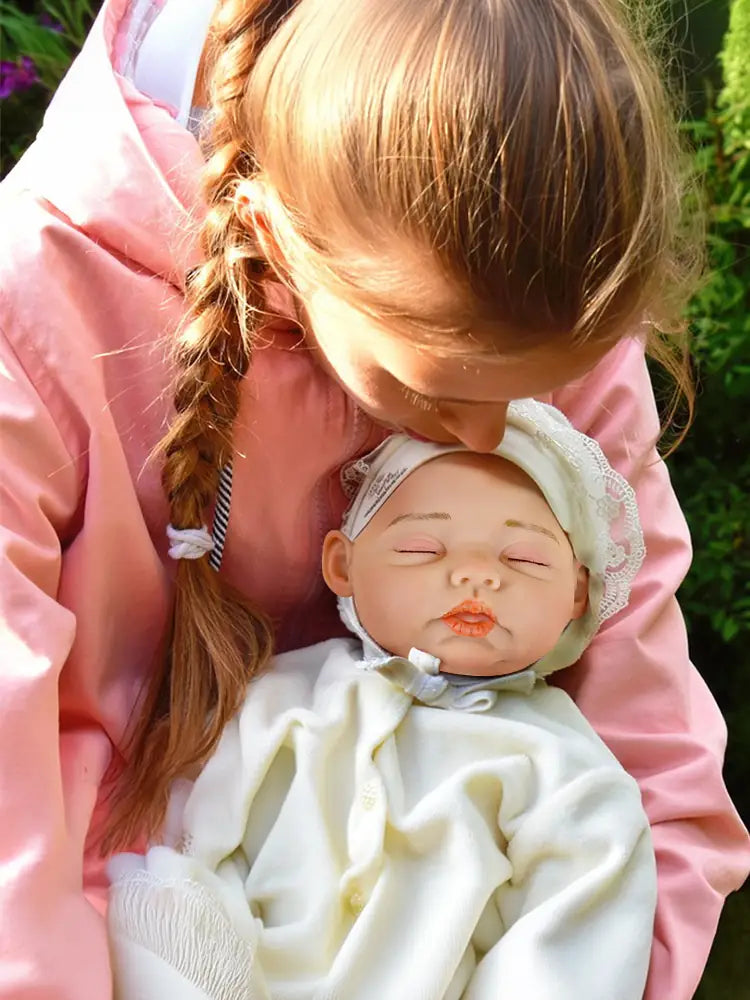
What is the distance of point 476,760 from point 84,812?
43 cm

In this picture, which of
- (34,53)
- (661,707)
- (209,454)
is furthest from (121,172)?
(34,53)

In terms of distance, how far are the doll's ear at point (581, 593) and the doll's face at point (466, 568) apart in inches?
2.5

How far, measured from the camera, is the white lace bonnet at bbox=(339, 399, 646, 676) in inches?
62.0

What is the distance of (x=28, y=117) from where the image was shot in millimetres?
3010

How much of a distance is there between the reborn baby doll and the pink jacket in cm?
9

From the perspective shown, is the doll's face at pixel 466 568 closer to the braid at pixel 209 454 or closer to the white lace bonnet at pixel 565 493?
the white lace bonnet at pixel 565 493

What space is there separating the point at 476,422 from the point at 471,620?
9.5 inches

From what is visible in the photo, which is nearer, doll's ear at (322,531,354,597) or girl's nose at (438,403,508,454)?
girl's nose at (438,403,508,454)

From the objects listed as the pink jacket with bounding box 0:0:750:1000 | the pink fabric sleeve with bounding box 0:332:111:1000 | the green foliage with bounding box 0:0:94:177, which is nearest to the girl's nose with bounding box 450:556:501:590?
the pink jacket with bounding box 0:0:750:1000

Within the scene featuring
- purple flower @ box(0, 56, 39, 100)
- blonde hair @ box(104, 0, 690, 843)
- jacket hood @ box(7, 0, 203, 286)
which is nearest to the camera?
blonde hair @ box(104, 0, 690, 843)

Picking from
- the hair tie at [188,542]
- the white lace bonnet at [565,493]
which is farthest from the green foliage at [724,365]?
the hair tie at [188,542]

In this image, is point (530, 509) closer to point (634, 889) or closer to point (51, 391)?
point (634, 889)

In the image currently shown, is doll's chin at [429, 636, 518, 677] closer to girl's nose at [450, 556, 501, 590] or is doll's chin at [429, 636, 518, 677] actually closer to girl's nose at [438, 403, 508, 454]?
girl's nose at [450, 556, 501, 590]

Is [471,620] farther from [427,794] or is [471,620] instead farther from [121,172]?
[121,172]
